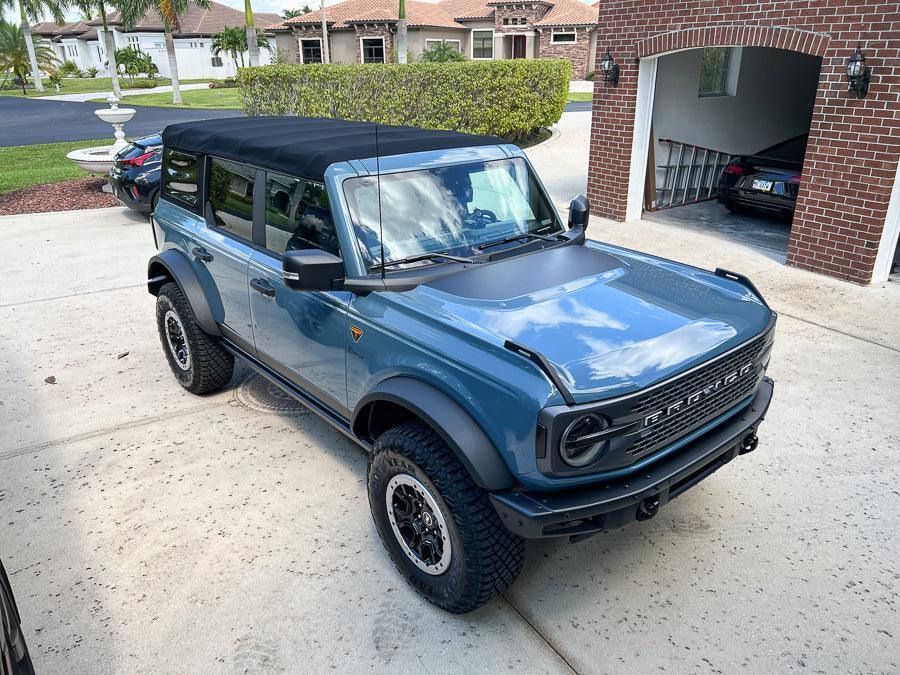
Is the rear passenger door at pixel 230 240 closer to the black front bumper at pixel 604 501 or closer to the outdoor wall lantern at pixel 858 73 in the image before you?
the black front bumper at pixel 604 501

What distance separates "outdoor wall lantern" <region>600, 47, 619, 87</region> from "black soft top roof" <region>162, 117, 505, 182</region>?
6.23 meters

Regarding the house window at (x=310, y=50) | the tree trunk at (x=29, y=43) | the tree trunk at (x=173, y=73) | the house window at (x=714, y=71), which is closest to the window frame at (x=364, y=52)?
the house window at (x=310, y=50)

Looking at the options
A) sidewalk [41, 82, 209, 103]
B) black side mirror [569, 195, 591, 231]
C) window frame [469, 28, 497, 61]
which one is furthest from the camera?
window frame [469, 28, 497, 61]

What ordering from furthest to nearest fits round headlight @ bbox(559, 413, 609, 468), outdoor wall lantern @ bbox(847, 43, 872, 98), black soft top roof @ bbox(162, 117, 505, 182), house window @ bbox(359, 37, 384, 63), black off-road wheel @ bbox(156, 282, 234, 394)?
Result: house window @ bbox(359, 37, 384, 63), outdoor wall lantern @ bbox(847, 43, 872, 98), black off-road wheel @ bbox(156, 282, 234, 394), black soft top roof @ bbox(162, 117, 505, 182), round headlight @ bbox(559, 413, 609, 468)

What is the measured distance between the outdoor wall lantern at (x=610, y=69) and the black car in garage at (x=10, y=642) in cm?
975

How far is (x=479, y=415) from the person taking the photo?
9.23 ft

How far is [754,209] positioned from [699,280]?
24.5 ft

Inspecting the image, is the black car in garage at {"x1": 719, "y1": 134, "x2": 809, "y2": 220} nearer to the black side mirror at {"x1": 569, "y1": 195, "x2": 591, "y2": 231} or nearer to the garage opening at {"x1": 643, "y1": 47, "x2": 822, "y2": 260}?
the garage opening at {"x1": 643, "y1": 47, "x2": 822, "y2": 260}

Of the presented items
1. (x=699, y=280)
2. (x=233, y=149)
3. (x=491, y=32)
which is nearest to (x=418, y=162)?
(x=233, y=149)

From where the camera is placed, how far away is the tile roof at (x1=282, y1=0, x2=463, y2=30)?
45000mm

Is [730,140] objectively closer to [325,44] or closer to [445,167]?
[445,167]

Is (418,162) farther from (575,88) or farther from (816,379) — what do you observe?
(575,88)

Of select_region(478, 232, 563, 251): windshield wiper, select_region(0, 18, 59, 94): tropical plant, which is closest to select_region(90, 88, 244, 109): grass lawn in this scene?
select_region(0, 18, 59, 94): tropical plant

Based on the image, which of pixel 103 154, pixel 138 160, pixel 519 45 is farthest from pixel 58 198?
pixel 519 45
